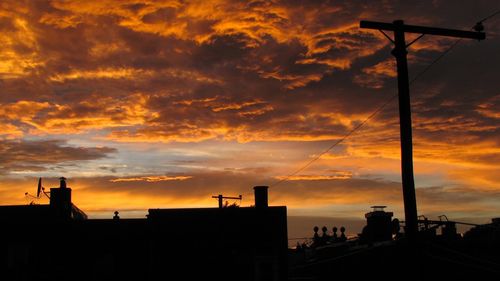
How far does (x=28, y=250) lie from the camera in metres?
30.3

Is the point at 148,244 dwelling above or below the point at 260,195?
below

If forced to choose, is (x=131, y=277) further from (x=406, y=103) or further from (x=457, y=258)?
(x=406, y=103)

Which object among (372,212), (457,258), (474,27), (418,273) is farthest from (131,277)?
(474,27)

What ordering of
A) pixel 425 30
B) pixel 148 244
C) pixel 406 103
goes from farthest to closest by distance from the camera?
pixel 148 244, pixel 425 30, pixel 406 103

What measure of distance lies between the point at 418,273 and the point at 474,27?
8.02m

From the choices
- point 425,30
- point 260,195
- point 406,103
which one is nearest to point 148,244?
point 260,195

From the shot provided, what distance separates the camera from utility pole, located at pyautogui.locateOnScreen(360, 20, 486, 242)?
14867 millimetres

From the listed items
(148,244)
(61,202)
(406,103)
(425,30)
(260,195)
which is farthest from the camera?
(61,202)

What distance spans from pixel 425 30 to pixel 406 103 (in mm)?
2739

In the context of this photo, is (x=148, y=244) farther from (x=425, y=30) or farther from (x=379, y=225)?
(x=425, y=30)

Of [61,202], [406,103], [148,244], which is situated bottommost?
[148,244]

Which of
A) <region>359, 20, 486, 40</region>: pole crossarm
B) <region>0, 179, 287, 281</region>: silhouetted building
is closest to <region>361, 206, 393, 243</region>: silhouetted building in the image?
<region>0, 179, 287, 281</region>: silhouetted building

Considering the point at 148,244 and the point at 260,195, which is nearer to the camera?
the point at 148,244

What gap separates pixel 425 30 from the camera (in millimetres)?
16656
